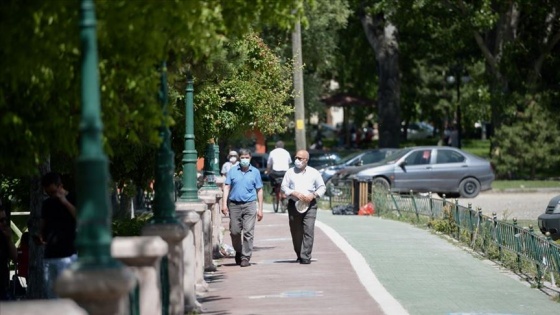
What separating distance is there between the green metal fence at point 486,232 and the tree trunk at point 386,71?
19887 mm

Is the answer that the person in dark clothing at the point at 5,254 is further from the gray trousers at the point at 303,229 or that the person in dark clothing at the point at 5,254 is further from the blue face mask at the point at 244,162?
the blue face mask at the point at 244,162

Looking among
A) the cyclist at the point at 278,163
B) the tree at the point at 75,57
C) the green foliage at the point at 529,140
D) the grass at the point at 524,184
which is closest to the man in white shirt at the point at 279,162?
the cyclist at the point at 278,163

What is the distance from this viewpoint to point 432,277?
1811 cm

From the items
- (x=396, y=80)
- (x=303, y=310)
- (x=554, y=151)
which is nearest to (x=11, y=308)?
(x=303, y=310)

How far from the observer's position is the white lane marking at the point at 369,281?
1451 centimetres

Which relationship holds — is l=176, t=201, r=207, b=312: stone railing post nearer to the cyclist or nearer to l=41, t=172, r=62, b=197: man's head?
l=41, t=172, r=62, b=197: man's head

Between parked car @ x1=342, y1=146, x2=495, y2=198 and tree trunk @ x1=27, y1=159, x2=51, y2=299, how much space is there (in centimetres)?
2168

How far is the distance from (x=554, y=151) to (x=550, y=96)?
6.47 ft

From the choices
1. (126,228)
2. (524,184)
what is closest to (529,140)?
(524,184)

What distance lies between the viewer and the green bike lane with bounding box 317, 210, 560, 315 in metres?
15.1

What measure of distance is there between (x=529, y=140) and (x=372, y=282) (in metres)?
30.1

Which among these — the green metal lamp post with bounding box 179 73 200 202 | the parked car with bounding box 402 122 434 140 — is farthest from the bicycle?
the parked car with bounding box 402 122 434 140

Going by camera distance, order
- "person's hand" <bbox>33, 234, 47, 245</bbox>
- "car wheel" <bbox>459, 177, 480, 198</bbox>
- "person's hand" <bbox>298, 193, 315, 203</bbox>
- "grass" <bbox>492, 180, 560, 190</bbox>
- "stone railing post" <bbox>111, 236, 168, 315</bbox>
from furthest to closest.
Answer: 1. "grass" <bbox>492, 180, 560, 190</bbox>
2. "car wheel" <bbox>459, 177, 480, 198</bbox>
3. "person's hand" <bbox>298, 193, 315, 203</bbox>
4. "person's hand" <bbox>33, 234, 47, 245</bbox>
5. "stone railing post" <bbox>111, 236, 168, 315</bbox>

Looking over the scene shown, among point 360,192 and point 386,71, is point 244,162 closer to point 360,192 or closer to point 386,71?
point 360,192
